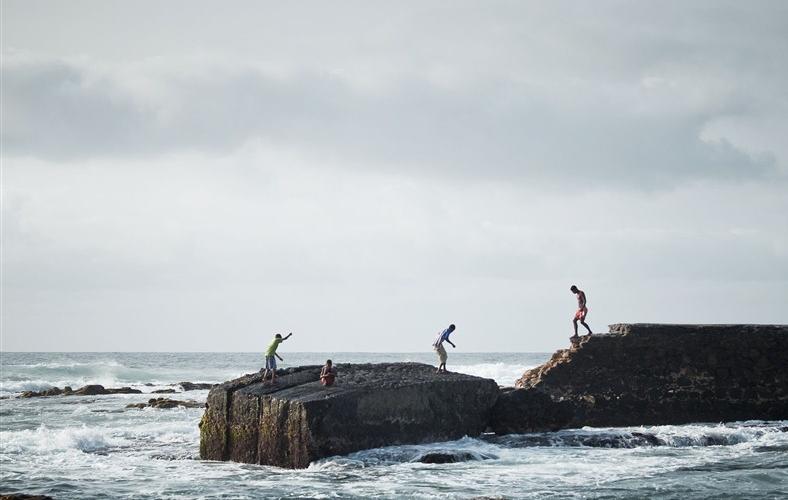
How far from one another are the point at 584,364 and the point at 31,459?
12.6 meters

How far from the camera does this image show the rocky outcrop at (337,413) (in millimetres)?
16375

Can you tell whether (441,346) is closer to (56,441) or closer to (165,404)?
(56,441)

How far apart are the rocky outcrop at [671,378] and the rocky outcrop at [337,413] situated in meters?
3.87

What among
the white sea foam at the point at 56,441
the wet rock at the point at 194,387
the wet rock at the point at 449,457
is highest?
the wet rock at the point at 194,387

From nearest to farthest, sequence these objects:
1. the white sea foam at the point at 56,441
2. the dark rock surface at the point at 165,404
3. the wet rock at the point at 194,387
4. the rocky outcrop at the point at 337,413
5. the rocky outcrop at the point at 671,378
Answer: the rocky outcrop at the point at 337,413 → the white sea foam at the point at 56,441 → the rocky outcrop at the point at 671,378 → the dark rock surface at the point at 165,404 → the wet rock at the point at 194,387

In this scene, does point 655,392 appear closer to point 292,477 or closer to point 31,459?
point 292,477

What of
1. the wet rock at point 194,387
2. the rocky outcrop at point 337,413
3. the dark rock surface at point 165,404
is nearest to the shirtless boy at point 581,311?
the rocky outcrop at point 337,413

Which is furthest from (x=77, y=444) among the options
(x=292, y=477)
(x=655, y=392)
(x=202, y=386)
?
(x=202, y=386)

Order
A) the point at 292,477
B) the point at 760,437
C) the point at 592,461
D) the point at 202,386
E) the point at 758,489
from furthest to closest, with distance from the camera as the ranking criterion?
the point at 202,386
the point at 760,437
the point at 592,461
the point at 292,477
the point at 758,489

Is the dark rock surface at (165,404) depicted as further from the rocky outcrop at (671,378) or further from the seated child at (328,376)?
the seated child at (328,376)

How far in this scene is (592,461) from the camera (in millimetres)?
16328

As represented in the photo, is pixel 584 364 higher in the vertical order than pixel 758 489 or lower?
higher

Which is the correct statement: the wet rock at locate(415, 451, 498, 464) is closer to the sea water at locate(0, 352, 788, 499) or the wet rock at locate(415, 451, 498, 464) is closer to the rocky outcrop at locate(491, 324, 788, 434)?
the sea water at locate(0, 352, 788, 499)

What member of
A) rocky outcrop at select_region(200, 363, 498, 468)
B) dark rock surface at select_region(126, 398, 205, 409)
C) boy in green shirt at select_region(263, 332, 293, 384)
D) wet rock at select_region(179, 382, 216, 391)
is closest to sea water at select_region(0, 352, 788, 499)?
rocky outcrop at select_region(200, 363, 498, 468)
